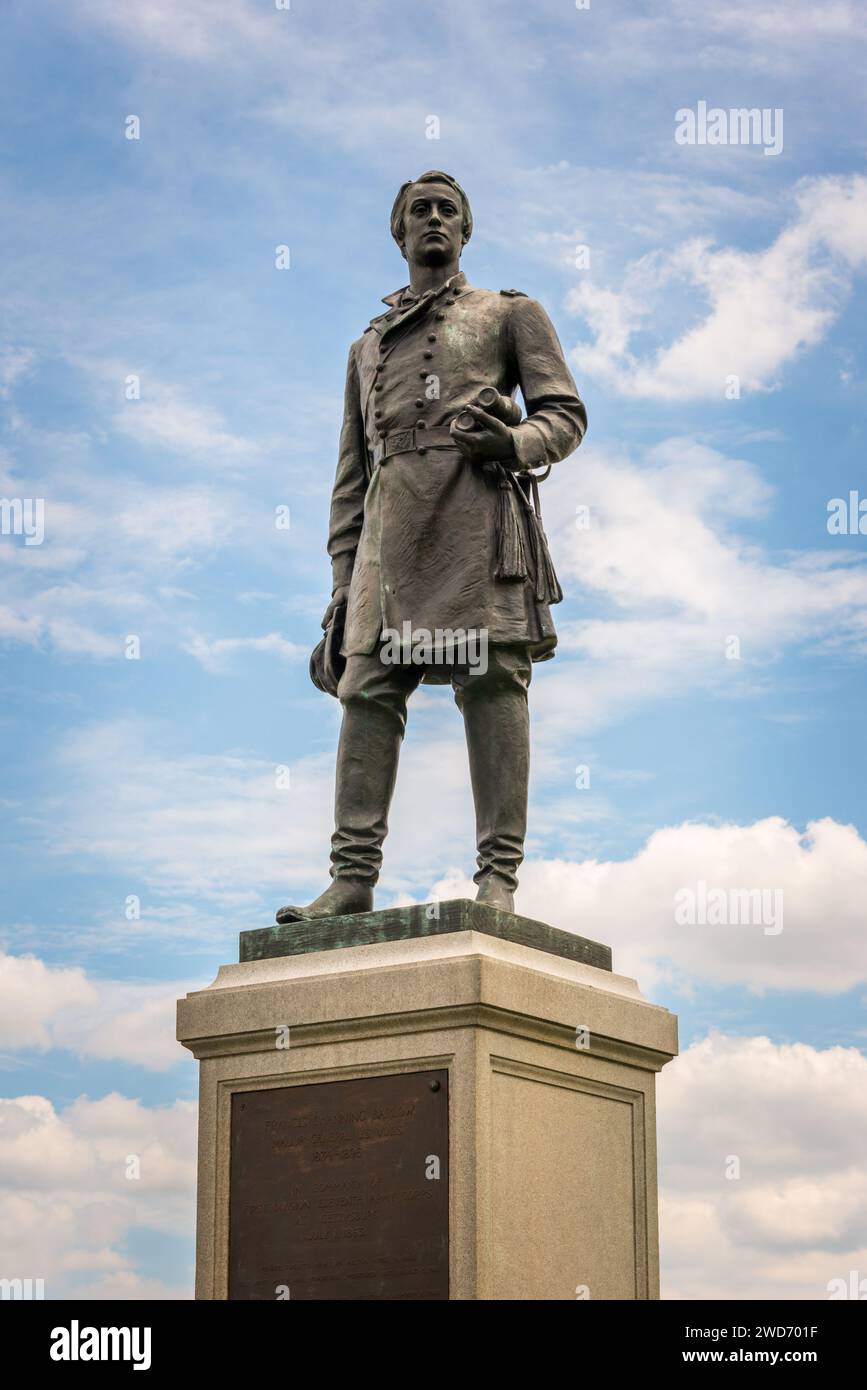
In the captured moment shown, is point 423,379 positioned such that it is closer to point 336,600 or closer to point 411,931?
point 336,600

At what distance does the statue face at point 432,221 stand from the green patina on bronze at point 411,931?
3.89 meters

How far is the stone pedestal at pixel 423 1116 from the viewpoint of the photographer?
1013 cm

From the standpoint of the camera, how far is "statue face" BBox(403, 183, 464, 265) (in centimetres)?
1216

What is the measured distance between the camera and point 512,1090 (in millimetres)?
10430

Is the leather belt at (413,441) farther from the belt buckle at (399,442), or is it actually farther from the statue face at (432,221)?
the statue face at (432,221)

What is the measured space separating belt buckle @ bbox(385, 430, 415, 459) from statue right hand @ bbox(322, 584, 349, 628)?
85 centimetres

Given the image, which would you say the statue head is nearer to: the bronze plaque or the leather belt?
the leather belt

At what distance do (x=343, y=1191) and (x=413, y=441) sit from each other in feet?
13.6

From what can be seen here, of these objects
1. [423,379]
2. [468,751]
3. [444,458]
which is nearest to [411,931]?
[468,751]

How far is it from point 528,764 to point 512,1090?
1.96 metres

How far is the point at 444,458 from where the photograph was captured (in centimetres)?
1172

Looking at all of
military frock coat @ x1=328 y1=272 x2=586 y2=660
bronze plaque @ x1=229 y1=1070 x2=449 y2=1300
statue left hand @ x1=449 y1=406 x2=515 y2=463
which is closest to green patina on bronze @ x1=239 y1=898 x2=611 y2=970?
bronze plaque @ x1=229 y1=1070 x2=449 y2=1300
